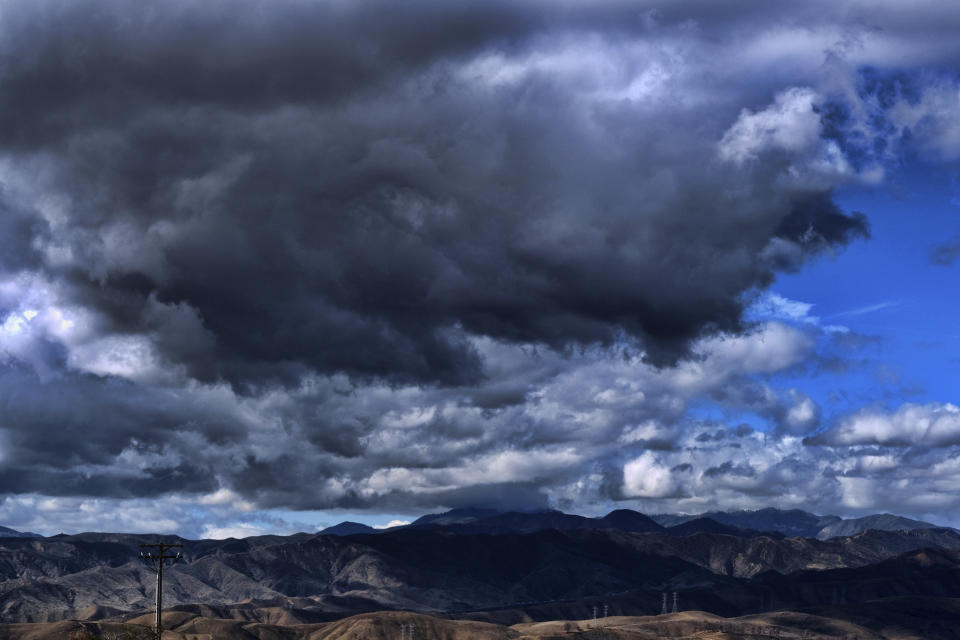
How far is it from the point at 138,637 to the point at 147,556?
14152mm

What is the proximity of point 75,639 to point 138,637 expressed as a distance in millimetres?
34188

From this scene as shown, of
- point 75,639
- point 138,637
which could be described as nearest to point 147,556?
point 138,637

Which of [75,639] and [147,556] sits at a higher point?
[147,556]

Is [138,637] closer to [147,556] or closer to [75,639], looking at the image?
[147,556]

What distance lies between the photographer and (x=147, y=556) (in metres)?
121

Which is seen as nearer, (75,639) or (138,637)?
(138,637)

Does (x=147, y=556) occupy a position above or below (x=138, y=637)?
above

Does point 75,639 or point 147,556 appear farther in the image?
point 75,639

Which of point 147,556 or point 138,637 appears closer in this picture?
point 147,556

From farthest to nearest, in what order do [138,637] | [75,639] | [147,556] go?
1. [75,639]
2. [138,637]
3. [147,556]

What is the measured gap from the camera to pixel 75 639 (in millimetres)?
158375

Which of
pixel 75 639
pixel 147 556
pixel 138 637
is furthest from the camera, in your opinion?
pixel 75 639

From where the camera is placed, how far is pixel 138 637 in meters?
130
